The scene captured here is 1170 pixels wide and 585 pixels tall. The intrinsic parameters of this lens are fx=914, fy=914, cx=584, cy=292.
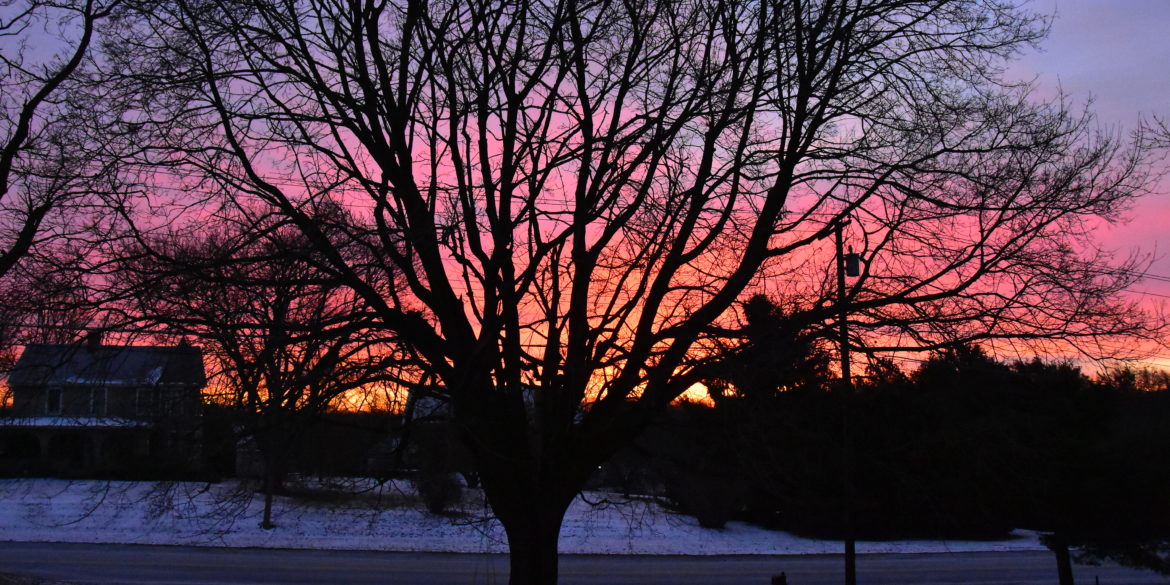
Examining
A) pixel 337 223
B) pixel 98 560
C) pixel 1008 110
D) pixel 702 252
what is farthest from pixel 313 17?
pixel 98 560

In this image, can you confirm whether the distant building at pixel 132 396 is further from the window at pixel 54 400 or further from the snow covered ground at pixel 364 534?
the snow covered ground at pixel 364 534

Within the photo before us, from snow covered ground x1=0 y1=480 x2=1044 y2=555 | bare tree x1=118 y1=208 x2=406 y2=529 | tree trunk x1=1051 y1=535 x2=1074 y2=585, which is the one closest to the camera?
bare tree x1=118 y1=208 x2=406 y2=529

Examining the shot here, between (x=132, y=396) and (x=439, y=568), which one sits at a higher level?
(x=132, y=396)

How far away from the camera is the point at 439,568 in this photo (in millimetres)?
26859

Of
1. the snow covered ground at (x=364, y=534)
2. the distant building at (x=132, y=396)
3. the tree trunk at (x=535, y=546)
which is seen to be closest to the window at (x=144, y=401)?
the distant building at (x=132, y=396)

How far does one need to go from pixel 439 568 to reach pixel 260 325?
848 inches

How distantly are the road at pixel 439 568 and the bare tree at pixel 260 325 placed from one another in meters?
15.2

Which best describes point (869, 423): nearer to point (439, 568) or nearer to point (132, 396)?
point (132, 396)

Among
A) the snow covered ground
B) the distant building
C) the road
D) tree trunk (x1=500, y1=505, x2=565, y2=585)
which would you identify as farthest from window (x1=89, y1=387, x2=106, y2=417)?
the snow covered ground

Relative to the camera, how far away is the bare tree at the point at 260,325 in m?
6.80

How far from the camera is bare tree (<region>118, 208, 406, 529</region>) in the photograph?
6797 millimetres

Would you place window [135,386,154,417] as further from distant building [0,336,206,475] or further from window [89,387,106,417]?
window [89,387,106,417]

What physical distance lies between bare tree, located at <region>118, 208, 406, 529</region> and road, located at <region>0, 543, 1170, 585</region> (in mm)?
15216

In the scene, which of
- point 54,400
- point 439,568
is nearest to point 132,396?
point 54,400
